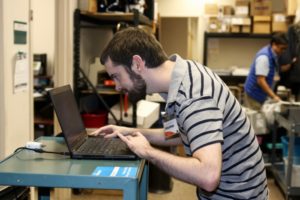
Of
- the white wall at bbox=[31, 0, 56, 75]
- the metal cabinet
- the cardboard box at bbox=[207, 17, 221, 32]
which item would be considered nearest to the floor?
the metal cabinet

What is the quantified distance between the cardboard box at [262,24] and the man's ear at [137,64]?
4539 millimetres

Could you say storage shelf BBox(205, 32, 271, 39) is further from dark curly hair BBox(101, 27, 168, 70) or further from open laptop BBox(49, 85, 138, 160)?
dark curly hair BBox(101, 27, 168, 70)

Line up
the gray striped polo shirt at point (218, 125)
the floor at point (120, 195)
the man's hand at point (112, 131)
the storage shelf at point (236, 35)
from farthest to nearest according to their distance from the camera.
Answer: the storage shelf at point (236, 35) → the floor at point (120, 195) → the man's hand at point (112, 131) → the gray striped polo shirt at point (218, 125)

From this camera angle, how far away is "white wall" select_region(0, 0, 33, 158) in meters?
2.22

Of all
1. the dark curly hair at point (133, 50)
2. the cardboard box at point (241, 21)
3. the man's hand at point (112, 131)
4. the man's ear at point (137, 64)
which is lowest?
the man's hand at point (112, 131)

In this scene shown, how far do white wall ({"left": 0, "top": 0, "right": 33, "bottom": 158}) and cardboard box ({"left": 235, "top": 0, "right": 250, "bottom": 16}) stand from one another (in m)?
3.77

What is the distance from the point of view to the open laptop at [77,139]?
1417mm

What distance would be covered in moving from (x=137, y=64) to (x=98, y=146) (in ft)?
1.19

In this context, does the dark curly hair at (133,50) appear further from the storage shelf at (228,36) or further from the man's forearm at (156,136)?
the storage shelf at (228,36)

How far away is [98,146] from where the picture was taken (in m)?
1.56

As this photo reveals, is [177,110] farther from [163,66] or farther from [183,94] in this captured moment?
[163,66]

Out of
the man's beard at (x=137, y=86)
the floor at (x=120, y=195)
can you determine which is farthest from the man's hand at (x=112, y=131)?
the floor at (x=120, y=195)

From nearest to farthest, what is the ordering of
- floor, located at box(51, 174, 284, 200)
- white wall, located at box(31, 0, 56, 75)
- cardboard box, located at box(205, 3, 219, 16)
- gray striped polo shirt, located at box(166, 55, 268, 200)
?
gray striped polo shirt, located at box(166, 55, 268, 200), floor, located at box(51, 174, 284, 200), white wall, located at box(31, 0, 56, 75), cardboard box, located at box(205, 3, 219, 16)

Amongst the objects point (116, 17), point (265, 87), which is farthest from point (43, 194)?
point (265, 87)
